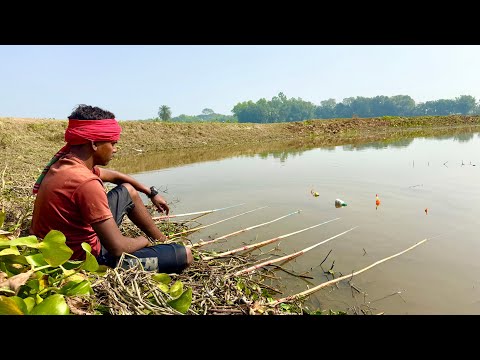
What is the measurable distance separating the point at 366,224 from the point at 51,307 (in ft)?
13.1

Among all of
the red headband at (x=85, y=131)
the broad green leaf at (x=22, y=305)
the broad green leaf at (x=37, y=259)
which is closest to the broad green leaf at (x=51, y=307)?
the broad green leaf at (x=22, y=305)

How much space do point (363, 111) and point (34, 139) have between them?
13383 centimetres

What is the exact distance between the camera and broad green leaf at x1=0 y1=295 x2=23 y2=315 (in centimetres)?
116

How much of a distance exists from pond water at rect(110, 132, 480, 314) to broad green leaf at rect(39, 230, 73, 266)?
6.36 ft

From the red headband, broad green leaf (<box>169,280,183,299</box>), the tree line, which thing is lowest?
broad green leaf (<box>169,280,183,299</box>)

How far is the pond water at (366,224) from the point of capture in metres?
2.83

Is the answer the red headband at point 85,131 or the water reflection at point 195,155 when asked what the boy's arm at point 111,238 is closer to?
the red headband at point 85,131

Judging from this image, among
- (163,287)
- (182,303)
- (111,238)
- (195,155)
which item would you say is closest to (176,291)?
(163,287)

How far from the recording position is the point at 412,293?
2.78 m

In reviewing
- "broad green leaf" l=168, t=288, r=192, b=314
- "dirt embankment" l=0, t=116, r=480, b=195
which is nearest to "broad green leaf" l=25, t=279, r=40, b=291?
"broad green leaf" l=168, t=288, r=192, b=314

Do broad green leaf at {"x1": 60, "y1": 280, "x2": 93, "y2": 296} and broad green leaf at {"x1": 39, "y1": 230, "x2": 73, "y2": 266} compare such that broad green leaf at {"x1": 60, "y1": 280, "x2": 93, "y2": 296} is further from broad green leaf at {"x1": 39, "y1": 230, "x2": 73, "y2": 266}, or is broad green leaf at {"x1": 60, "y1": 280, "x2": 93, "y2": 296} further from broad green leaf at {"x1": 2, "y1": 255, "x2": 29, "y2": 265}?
broad green leaf at {"x1": 2, "y1": 255, "x2": 29, "y2": 265}

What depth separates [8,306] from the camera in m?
1.17

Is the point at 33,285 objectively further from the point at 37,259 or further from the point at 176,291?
the point at 176,291

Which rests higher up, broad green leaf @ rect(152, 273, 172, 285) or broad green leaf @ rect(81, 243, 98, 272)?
broad green leaf @ rect(81, 243, 98, 272)
